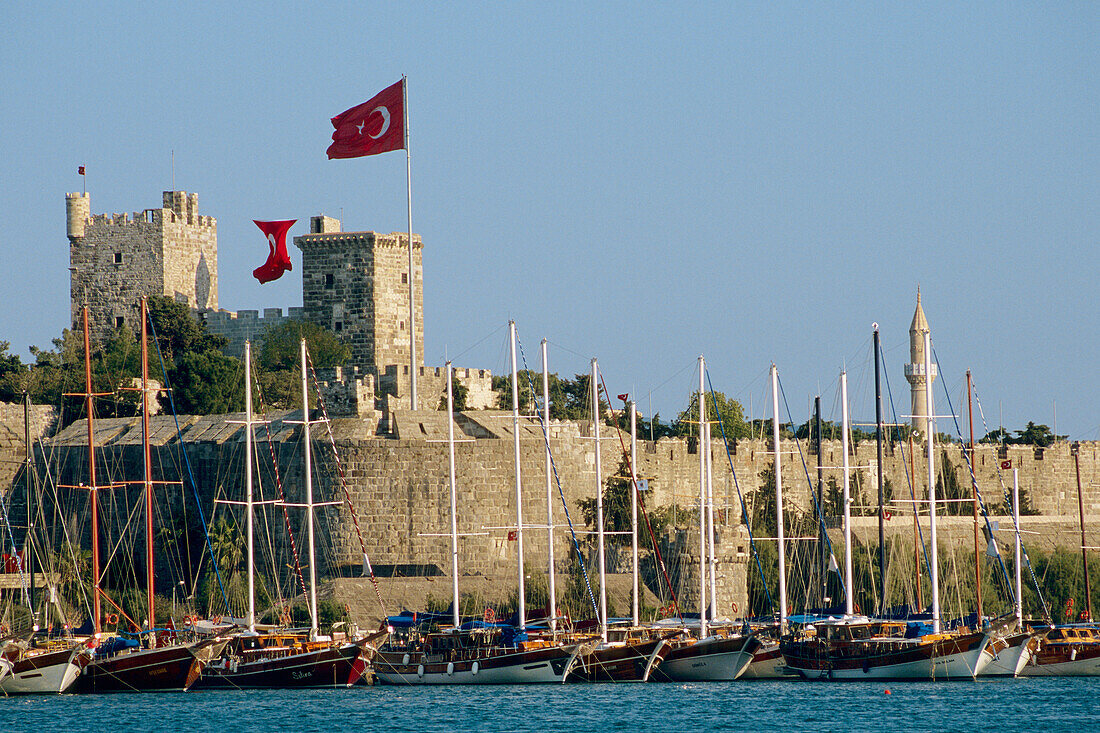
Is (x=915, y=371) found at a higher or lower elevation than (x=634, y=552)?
higher

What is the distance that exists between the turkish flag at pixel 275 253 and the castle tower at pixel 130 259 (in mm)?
4513

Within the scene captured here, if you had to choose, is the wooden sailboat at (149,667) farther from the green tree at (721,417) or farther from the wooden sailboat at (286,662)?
the green tree at (721,417)

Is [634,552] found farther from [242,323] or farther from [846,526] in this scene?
[242,323]

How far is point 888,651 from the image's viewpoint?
3750cm

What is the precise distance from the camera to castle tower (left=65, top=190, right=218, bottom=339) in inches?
2499

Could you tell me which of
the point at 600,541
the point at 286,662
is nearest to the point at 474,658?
the point at 286,662

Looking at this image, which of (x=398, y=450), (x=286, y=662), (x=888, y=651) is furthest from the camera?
(x=398, y=450)

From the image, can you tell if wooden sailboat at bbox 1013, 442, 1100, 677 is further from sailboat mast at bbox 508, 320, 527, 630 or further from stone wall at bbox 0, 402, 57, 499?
stone wall at bbox 0, 402, 57, 499

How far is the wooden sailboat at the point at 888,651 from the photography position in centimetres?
Answer: 3741

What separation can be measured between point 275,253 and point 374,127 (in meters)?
9.09

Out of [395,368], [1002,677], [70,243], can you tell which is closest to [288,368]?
[395,368]

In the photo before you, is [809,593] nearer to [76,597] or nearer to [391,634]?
[391,634]

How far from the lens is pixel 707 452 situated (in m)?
41.3

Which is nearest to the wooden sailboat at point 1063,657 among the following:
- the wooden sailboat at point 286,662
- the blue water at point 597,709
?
the blue water at point 597,709
